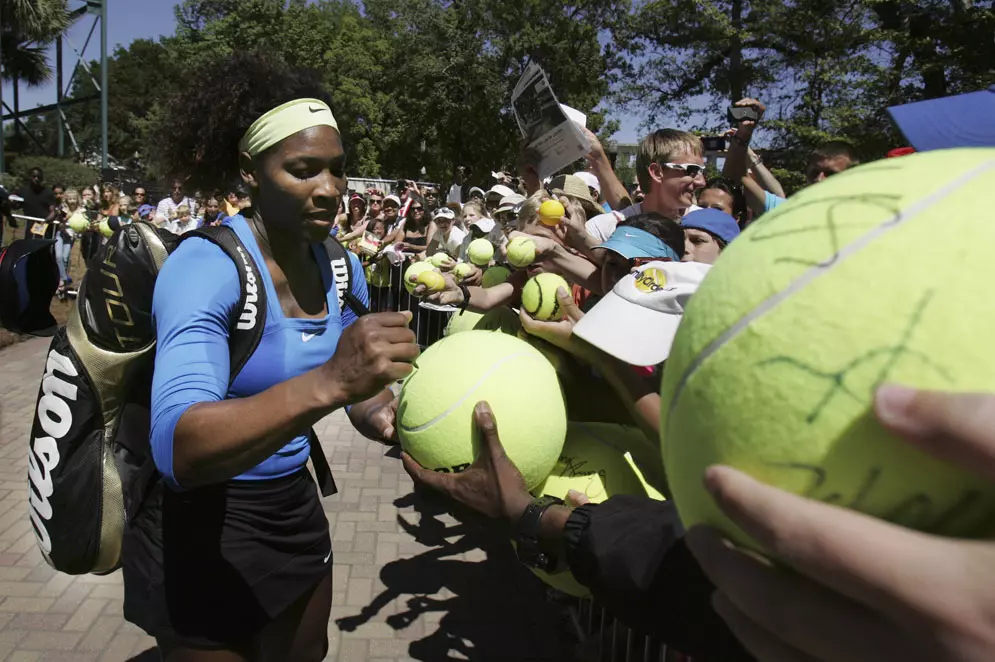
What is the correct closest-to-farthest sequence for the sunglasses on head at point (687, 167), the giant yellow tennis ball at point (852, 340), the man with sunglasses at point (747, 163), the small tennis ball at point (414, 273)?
1. the giant yellow tennis ball at point (852, 340)
2. the small tennis ball at point (414, 273)
3. the sunglasses on head at point (687, 167)
4. the man with sunglasses at point (747, 163)

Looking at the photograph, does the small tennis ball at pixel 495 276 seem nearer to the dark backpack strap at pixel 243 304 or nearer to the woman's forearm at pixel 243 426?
the dark backpack strap at pixel 243 304

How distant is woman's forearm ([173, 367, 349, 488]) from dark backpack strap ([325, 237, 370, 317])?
3.27 ft

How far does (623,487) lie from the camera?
243 centimetres

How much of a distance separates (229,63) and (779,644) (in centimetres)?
266

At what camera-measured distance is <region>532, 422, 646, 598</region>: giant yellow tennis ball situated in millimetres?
2379

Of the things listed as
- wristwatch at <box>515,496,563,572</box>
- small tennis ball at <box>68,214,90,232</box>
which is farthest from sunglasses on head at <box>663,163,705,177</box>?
small tennis ball at <box>68,214,90,232</box>

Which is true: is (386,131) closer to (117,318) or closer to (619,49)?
(619,49)

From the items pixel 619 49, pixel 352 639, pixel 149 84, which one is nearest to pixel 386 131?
pixel 619 49

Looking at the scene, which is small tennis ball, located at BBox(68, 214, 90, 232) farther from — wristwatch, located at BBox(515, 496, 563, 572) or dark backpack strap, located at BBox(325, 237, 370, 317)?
wristwatch, located at BBox(515, 496, 563, 572)

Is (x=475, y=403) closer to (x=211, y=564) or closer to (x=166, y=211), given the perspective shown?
(x=211, y=564)

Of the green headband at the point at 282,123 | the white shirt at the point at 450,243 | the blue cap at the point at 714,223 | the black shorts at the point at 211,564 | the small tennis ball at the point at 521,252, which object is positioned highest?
the green headband at the point at 282,123

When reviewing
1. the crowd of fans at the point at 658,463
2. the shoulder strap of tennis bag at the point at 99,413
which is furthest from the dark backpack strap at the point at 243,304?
the crowd of fans at the point at 658,463

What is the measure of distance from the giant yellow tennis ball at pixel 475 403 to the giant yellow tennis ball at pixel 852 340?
1.17 metres

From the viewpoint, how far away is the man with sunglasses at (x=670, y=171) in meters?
3.75
